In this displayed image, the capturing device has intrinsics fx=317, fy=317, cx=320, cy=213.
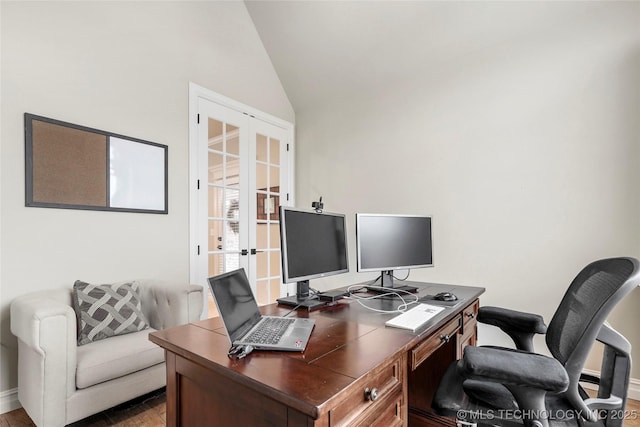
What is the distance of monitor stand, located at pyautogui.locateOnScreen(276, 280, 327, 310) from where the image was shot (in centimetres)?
153

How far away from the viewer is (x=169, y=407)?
1.11m

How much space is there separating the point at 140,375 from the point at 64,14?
Answer: 2528 millimetres

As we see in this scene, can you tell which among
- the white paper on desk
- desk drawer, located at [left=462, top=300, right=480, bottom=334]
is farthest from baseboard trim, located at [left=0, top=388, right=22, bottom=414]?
desk drawer, located at [left=462, top=300, right=480, bottom=334]

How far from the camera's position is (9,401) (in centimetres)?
199

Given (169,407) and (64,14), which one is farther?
(64,14)

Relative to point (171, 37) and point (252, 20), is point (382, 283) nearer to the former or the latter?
point (171, 37)

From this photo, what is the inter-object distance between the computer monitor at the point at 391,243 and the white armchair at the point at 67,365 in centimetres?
146

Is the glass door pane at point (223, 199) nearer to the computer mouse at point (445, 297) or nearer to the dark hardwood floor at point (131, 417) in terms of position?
the dark hardwood floor at point (131, 417)

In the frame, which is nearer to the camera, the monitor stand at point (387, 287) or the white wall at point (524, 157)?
the monitor stand at point (387, 287)

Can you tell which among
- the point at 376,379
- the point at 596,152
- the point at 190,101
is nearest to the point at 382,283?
the point at 376,379

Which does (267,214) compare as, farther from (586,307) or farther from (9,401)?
(586,307)

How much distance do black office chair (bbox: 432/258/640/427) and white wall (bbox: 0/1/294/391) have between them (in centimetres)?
243

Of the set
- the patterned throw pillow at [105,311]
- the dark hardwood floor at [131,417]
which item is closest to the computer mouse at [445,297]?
the dark hardwood floor at [131,417]

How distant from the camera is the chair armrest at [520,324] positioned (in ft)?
4.85
